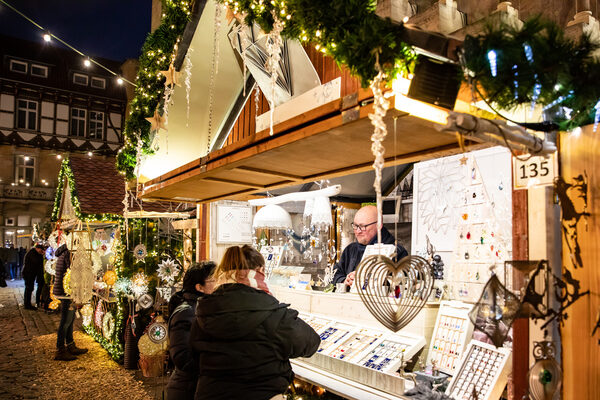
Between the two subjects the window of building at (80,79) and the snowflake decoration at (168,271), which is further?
the window of building at (80,79)

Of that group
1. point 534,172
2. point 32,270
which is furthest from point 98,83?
point 534,172

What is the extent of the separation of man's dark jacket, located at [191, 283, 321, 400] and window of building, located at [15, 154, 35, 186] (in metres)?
31.5

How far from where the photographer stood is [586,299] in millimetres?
1703

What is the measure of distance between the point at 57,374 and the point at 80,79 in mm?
28482

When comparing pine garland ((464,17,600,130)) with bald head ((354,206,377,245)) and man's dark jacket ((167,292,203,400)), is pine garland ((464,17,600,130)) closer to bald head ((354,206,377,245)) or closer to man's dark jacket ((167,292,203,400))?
man's dark jacket ((167,292,203,400))

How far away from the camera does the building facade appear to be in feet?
91.7

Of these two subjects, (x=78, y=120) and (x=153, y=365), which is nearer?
(x=153, y=365)

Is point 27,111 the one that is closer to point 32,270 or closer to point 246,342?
point 32,270

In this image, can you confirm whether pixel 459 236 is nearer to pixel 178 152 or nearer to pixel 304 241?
pixel 178 152

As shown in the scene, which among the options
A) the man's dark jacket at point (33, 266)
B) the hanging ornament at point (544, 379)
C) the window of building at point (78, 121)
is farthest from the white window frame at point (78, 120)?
the hanging ornament at point (544, 379)

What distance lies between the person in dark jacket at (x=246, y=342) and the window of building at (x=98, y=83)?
32.8 m

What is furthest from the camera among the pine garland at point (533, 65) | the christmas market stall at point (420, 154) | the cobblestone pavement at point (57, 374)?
the cobblestone pavement at point (57, 374)

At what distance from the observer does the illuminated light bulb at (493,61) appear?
54.9 inches

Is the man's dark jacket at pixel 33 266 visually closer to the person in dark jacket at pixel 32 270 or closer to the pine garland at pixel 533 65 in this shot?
the person in dark jacket at pixel 32 270
